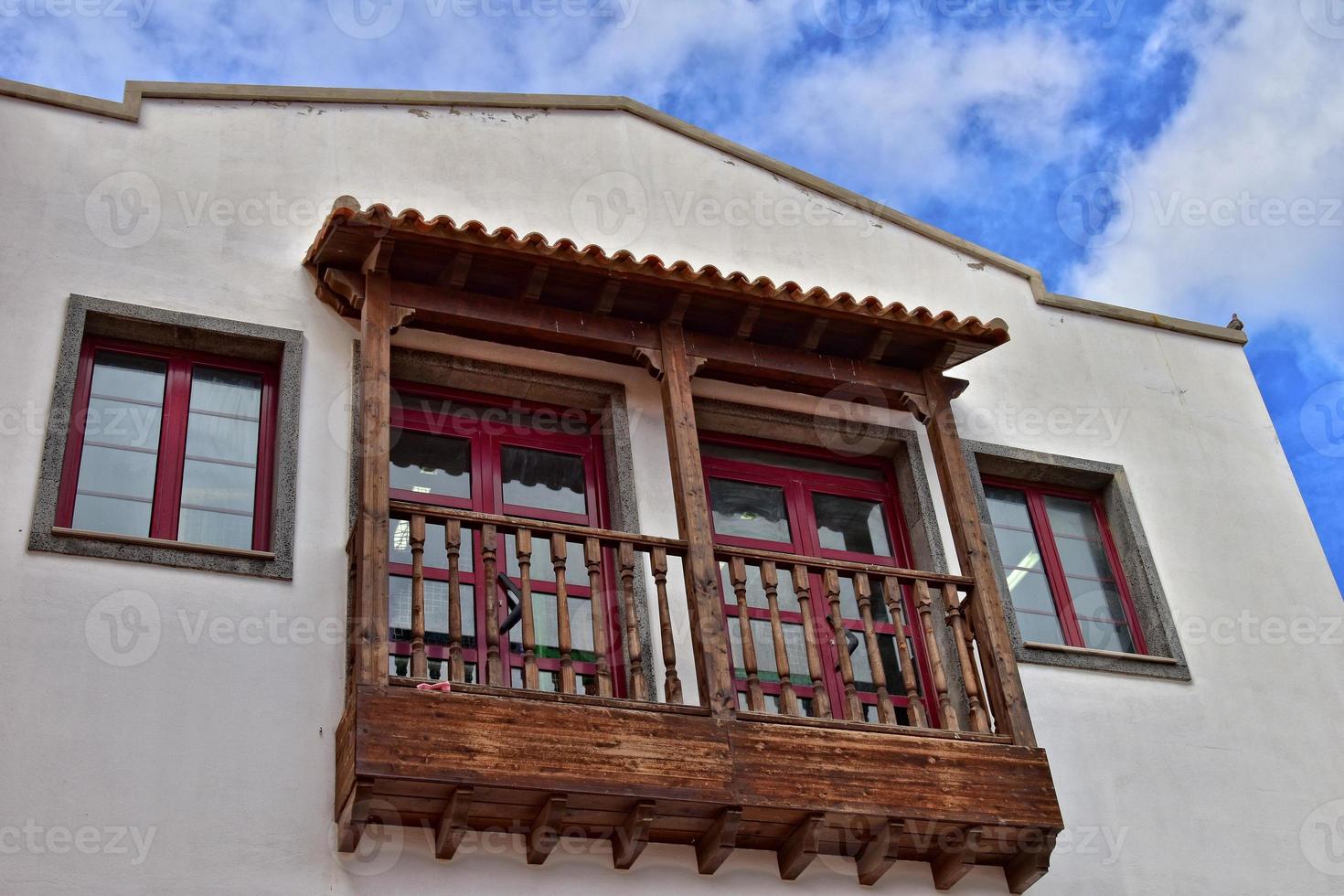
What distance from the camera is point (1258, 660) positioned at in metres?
9.20

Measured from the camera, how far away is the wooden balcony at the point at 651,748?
656 cm

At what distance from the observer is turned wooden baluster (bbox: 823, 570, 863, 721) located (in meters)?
7.39

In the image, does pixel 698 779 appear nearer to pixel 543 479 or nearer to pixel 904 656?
pixel 904 656

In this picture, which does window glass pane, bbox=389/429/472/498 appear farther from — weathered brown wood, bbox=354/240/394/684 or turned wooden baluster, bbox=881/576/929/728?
turned wooden baluster, bbox=881/576/929/728

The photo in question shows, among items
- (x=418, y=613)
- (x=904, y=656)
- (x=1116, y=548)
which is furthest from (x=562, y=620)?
(x=1116, y=548)

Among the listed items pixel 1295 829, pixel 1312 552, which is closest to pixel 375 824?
pixel 1295 829

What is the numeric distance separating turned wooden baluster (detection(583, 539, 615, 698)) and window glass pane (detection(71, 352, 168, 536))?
209 centimetres

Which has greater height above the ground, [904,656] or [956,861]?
[904,656]

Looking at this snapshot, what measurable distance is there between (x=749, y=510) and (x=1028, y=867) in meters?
2.47

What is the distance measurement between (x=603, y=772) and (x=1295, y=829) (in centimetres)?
421

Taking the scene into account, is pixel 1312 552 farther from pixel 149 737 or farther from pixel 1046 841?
pixel 149 737

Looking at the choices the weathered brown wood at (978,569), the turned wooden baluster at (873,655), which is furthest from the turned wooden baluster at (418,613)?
the weathered brown wood at (978,569)

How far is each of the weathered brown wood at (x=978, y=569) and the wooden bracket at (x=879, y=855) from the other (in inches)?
33.8

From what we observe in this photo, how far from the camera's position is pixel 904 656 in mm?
7648
